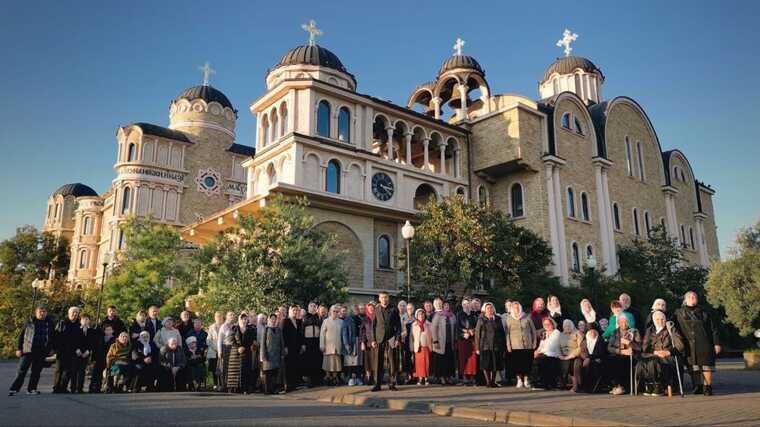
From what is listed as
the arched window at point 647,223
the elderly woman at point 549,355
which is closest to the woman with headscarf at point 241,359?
the elderly woman at point 549,355

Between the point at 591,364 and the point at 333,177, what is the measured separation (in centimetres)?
1734

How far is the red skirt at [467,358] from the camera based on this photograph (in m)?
11.8

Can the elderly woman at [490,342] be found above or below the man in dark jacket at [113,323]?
below

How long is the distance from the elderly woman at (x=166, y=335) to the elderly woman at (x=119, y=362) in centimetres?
63

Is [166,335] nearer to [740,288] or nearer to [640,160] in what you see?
[740,288]

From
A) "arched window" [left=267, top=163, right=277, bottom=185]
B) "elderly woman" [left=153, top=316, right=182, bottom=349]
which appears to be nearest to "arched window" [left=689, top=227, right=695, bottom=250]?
"arched window" [left=267, top=163, right=277, bottom=185]

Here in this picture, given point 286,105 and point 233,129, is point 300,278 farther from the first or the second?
point 233,129

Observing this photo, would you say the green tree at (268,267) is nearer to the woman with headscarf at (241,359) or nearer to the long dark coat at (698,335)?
the woman with headscarf at (241,359)

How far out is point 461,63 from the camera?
3559 centimetres

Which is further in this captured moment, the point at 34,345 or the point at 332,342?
the point at 332,342

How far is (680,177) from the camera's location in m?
42.2

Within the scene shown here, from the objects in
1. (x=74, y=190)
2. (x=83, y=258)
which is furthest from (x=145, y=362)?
(x=74, y=190)

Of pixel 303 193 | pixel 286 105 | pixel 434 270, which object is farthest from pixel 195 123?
pixel 434 270

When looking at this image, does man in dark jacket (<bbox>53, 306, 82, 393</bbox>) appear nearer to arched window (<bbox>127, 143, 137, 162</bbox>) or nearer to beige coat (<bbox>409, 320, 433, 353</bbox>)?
beige coat (<bbox>409, 320, 433, 353</bbox>)
